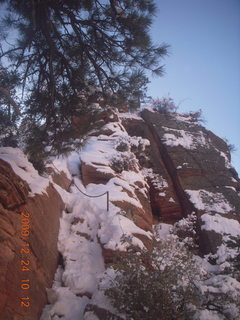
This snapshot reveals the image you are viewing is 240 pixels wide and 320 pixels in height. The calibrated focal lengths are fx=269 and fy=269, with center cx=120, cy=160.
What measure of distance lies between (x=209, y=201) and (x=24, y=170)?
800 cm

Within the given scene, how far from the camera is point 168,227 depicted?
11.0 meters

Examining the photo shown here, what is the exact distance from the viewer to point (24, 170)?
6359mm

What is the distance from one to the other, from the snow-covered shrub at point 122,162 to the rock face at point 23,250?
16.3 feet

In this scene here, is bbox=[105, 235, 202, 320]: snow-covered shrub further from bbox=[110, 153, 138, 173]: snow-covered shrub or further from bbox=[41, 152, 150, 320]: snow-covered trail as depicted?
bbox=[110, 153, 138, 173]: snow-covered shrub

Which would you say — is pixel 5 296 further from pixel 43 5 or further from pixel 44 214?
pixel 43 5

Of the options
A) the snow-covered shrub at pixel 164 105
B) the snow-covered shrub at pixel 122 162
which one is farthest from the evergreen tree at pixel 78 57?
the snow-covered shrub at pixel 164 105

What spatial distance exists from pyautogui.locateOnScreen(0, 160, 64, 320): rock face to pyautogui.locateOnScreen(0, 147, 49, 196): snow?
21 centimetres

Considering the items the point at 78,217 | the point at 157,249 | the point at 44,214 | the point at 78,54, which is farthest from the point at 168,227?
the point at 78,54

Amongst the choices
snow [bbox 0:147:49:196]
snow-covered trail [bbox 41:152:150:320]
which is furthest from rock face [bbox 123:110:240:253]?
snow [bbox 0:147:49:196]

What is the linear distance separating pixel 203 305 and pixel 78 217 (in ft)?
13.3

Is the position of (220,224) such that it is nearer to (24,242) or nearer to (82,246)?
(82,246)

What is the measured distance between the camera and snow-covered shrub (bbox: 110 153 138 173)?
1088 cm

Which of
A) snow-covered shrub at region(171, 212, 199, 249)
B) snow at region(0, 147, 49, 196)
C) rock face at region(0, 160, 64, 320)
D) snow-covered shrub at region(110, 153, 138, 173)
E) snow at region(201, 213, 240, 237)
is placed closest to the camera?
rock face at region(0, 160, 64, 320)

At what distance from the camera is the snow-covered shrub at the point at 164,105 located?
17.6 m
